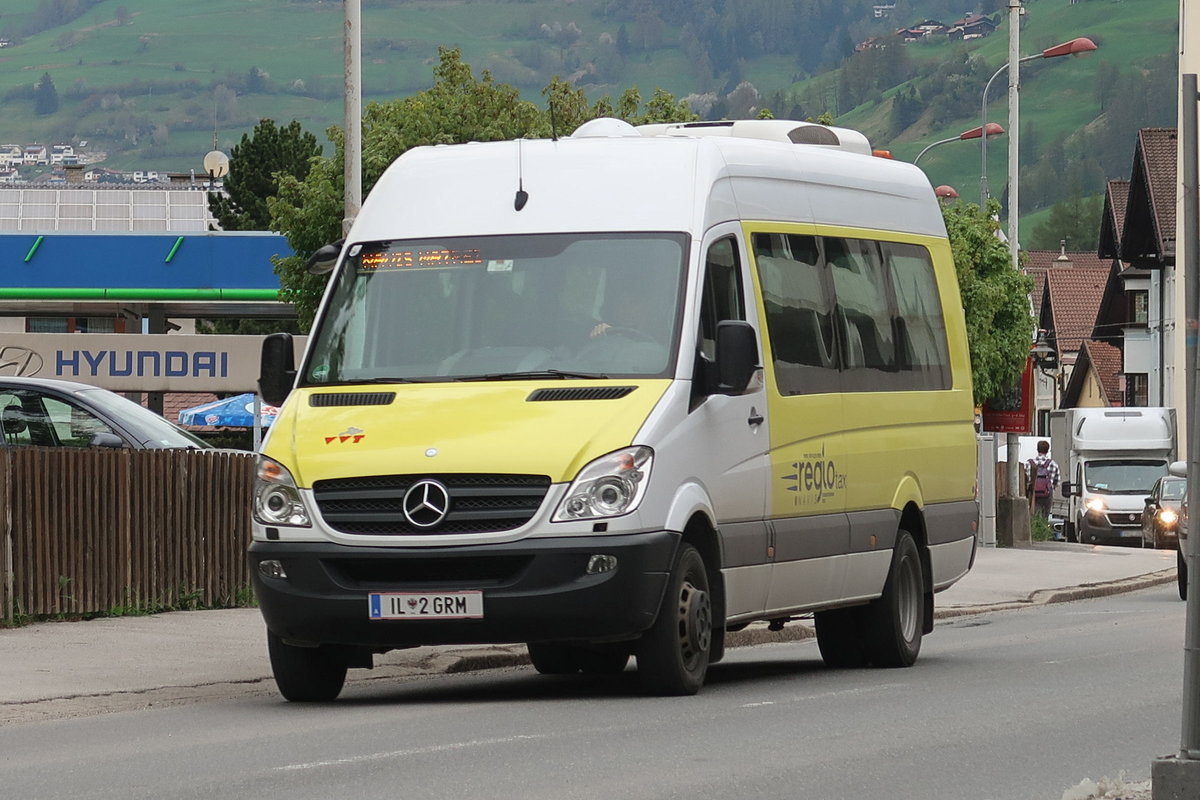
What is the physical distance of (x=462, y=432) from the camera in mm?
11805

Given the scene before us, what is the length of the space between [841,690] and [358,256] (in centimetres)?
348

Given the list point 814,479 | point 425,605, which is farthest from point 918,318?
point 425,605

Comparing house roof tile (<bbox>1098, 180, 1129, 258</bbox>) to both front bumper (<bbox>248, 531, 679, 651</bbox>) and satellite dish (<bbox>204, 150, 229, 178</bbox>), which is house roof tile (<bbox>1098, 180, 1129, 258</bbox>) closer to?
satellite dish (<bbox>204, 150, 229, 178</bbox>)

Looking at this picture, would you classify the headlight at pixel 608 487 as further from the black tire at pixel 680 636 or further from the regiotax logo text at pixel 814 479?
the regiotax logo text at pixel 814 479

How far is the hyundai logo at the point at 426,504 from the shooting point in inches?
459

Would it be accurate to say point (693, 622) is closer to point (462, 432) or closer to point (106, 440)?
point (462, 432)

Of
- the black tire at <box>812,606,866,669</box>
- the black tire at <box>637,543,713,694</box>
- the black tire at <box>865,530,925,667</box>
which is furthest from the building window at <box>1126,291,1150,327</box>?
the black tire at <box>637,543,713,694</box>

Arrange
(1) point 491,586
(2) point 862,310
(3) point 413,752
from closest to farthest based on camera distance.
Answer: (3) point 413,752, (1) point 491,586, (2) point 862,310

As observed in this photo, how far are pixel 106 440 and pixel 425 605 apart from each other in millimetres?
7966

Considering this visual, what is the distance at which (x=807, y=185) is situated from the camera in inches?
573

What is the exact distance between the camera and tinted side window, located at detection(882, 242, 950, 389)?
15648 mm

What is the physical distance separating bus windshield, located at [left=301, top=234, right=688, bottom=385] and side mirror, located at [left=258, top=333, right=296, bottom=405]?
0.50 ft

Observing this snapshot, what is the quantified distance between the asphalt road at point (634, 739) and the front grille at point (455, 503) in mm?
891

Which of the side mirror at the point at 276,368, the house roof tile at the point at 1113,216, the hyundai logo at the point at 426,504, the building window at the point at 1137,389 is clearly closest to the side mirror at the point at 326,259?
the side mirror at the point at 276,368
